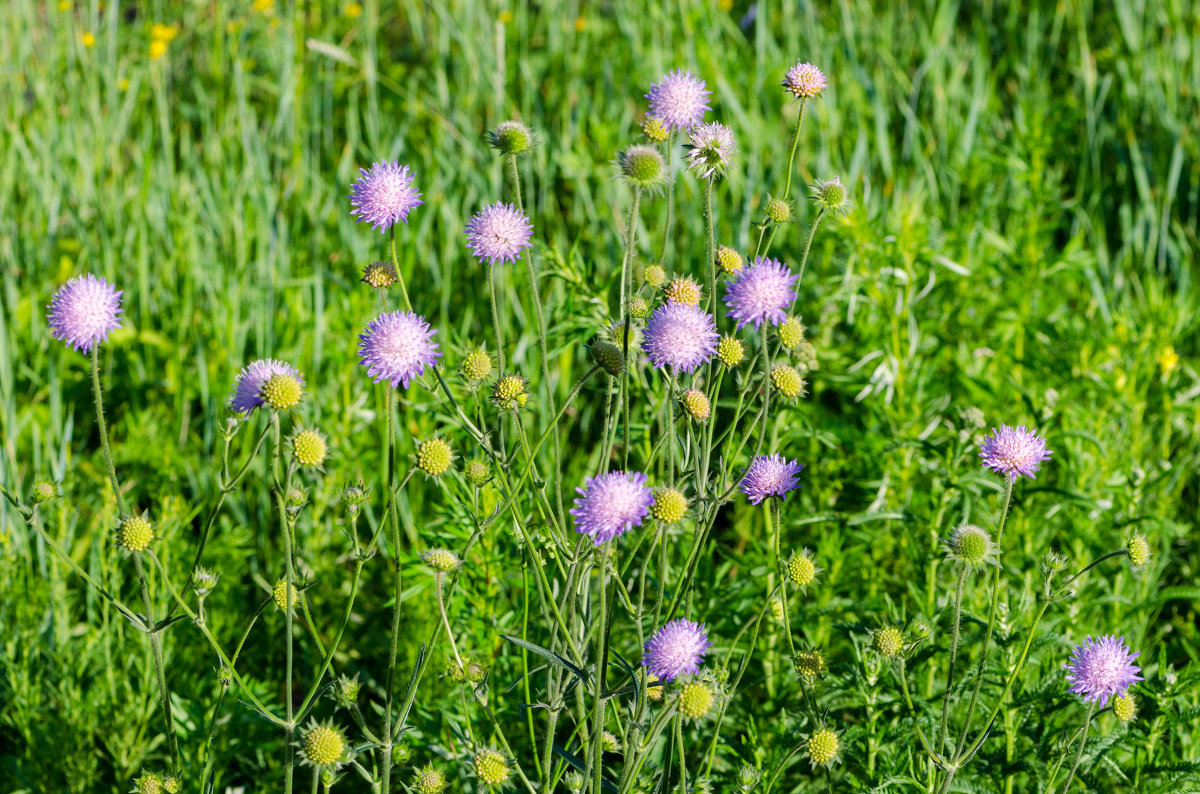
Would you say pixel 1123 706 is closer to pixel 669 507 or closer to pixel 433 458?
pixel 669 507

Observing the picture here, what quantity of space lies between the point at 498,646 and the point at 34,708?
0.97 meters

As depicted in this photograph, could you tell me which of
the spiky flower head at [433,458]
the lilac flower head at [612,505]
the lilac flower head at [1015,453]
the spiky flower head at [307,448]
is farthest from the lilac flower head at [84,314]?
the lilac flower head at [1015,453]

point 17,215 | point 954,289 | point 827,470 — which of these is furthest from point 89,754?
point 954,289

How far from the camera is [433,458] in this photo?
1512mm

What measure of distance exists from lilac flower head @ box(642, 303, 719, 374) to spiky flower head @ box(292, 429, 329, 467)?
0.48 meters

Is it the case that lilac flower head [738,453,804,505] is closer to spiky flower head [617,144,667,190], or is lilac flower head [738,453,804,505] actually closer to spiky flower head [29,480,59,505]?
spiky flower head [617,144,667,190]

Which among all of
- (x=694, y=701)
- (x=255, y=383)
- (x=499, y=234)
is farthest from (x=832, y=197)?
(x=255, y=383)

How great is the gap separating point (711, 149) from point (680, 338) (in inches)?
12.0

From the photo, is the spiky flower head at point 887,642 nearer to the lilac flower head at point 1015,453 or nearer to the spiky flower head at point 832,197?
the lilac flower head at point 1015,453

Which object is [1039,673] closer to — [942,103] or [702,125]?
[702,125]

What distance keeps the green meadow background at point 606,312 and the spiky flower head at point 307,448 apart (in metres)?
0.29

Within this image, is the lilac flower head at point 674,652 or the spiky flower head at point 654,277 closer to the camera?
the lilac flower head at point 674,652

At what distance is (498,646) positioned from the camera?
7.13 ft

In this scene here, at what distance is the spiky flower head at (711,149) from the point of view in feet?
5.22
